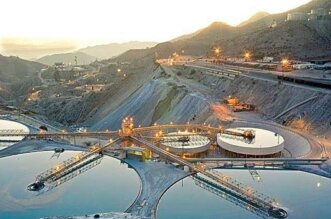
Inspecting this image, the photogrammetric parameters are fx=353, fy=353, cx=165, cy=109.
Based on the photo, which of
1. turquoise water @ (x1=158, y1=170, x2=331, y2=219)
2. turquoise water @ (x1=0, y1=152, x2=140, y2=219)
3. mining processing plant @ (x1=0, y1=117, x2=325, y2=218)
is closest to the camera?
turquoise water @ (x1=158, y1=170, x2=331, y2=219)

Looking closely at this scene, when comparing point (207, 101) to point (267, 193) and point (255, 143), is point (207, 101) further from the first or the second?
point (267, 193)

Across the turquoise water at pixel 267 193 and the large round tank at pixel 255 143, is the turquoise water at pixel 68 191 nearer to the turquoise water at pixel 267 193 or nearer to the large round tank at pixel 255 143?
the turquoise water at pixel 267 193

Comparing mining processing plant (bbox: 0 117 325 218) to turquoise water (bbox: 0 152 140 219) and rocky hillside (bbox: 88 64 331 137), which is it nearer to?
turquoise water (bbox: 0 152 140 219)

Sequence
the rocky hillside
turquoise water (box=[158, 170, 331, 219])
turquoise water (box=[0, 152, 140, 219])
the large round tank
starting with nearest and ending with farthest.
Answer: turquoise water (box=[158, 170, 331, 219]), turquoise water (box=[0, 152, 140, 219]), the large round tank, the rocky hillside

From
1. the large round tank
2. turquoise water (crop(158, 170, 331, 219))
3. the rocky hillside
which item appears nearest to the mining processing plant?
the large round tank

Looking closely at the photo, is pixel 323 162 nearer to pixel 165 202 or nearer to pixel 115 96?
pixel 165 202

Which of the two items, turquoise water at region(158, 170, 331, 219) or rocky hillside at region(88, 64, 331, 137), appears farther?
rocky hillside at region(88, 64, 331, 137)

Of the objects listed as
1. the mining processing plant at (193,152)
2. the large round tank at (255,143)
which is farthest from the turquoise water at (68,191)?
the large round tank at (255,143)
